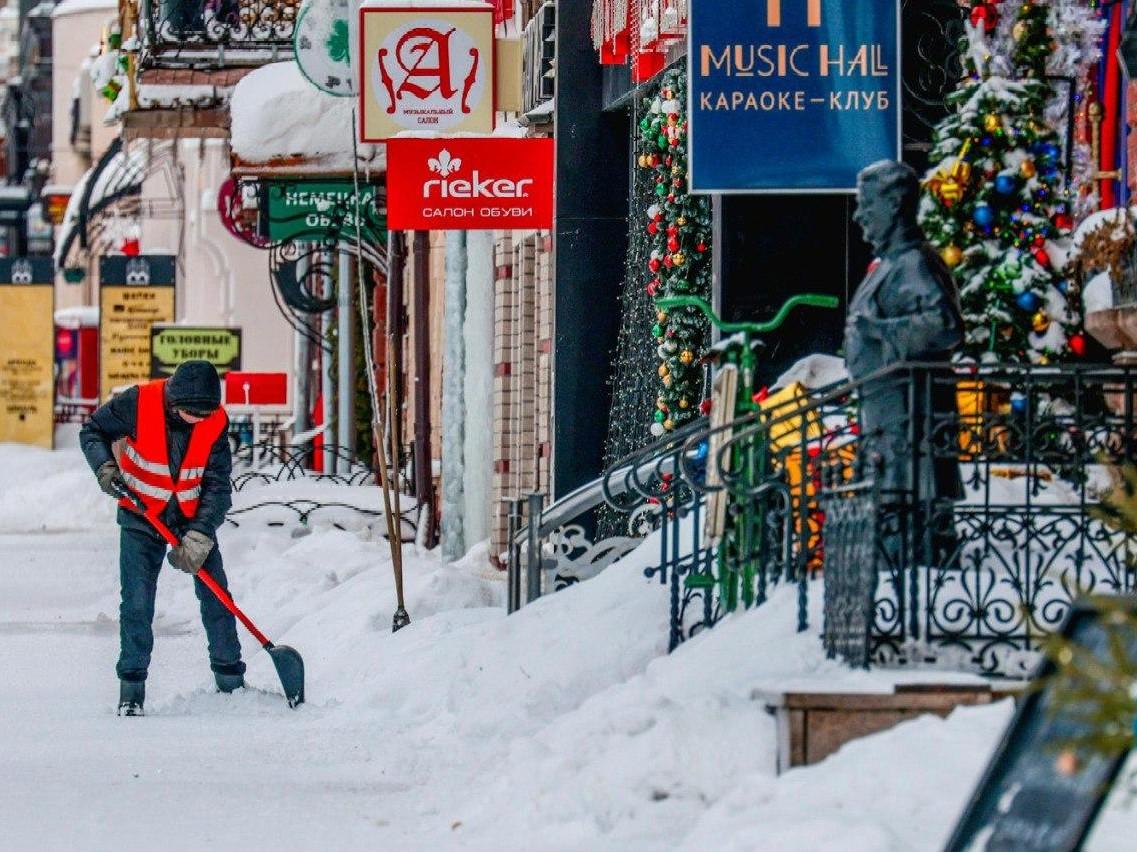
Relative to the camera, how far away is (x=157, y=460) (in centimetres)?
1393

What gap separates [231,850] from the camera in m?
9.01

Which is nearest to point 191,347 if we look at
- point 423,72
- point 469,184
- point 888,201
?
point 423,72

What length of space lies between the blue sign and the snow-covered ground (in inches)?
73.7

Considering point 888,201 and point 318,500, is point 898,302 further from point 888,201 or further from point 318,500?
point 318,500

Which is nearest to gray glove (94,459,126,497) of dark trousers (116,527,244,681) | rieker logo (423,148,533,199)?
dark trousers (116,527,244,681)

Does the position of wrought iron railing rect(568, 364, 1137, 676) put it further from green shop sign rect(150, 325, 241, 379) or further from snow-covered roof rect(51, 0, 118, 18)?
snow-covered roof rect(51, 0, 118, 18)

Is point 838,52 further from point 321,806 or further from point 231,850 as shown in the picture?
point 231,850

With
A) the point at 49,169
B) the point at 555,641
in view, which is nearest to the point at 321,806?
the point at 555,641

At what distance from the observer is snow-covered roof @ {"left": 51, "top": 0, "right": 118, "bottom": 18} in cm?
8638

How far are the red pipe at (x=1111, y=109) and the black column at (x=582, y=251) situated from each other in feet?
24.9

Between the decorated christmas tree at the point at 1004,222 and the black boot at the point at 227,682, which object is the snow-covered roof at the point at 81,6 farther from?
the decorated christmas tree at the point at 1004,222

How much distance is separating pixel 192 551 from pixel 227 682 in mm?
692

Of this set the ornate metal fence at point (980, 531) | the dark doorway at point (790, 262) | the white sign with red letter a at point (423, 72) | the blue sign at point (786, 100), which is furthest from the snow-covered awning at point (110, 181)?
the ornate metal fence at point (980, 531)

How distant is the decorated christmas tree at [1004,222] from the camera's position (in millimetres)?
12352
